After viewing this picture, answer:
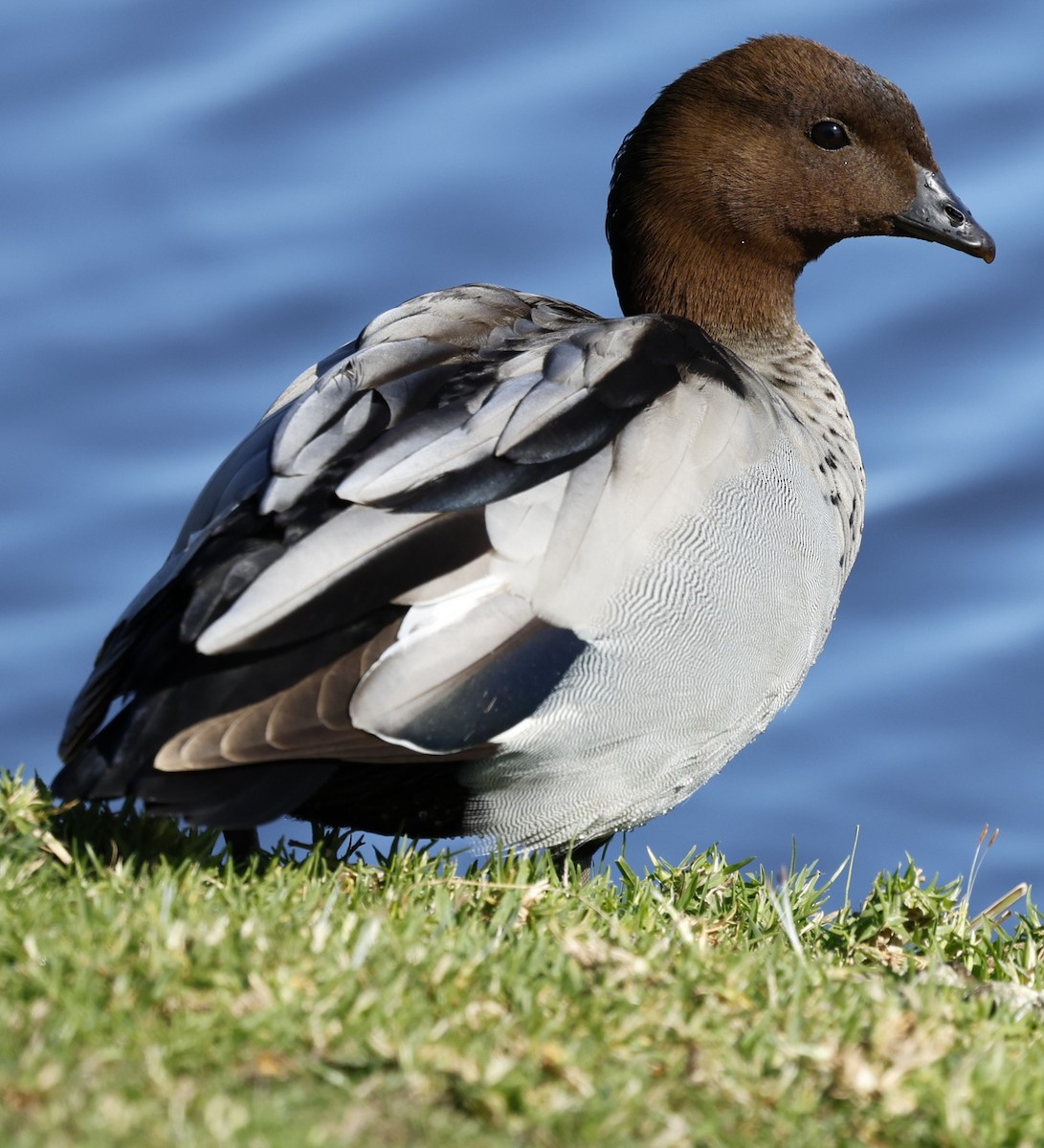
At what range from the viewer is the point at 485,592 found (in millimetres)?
3945

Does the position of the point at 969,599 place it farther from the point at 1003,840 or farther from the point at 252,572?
the point at 252,572

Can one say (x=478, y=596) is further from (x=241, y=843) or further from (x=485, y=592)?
(x=241, y=843)

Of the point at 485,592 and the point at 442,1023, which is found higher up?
the point at 485,592

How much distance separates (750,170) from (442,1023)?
340 centimetres

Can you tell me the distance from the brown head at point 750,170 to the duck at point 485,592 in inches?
23.7

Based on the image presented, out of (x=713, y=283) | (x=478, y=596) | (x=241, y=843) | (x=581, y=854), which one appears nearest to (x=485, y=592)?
(x=478, y=596)

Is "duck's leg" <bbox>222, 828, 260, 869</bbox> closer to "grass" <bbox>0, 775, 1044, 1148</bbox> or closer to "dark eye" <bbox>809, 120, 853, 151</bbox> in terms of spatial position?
"grass" <bbox>0, 775, 1044, 1148</bbox>

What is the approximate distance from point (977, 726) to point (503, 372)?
4.18 m

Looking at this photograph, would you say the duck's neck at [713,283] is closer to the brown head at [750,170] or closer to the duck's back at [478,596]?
the brown head at [750,170]

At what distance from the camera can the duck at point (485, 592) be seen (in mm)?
3764

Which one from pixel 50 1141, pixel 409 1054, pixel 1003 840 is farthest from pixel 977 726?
pixel 50 1141

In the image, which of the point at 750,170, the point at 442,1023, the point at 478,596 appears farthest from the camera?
the point at 750,170

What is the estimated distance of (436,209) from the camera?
9820 millimetres

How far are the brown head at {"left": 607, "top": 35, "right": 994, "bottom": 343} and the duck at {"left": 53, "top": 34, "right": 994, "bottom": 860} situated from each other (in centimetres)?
60
